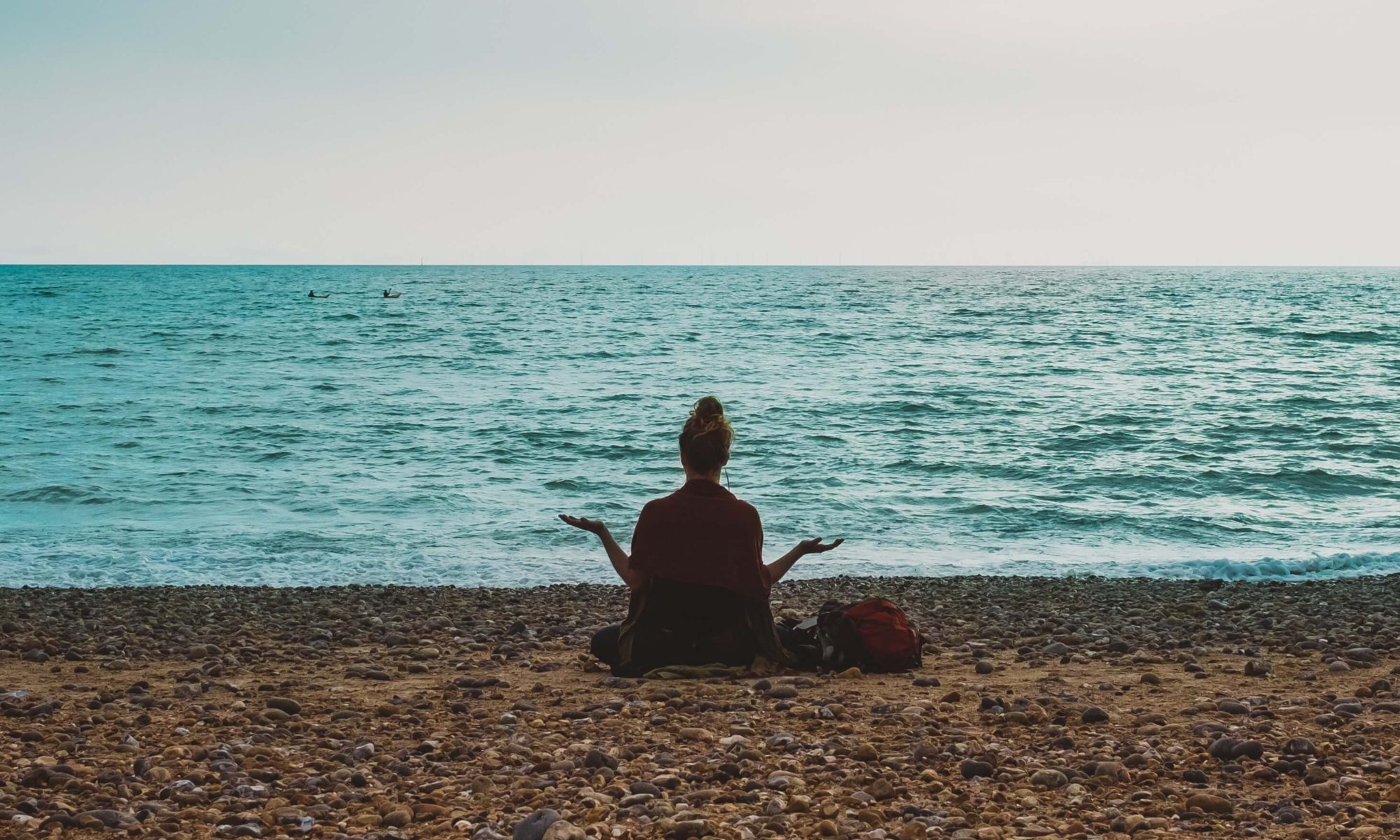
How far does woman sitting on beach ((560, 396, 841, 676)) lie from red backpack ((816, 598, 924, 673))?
1.23 feet

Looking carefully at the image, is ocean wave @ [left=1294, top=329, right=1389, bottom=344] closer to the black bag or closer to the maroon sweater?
the black bag

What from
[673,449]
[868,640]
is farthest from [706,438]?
[673,449]

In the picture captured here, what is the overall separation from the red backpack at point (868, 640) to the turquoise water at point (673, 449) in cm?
623

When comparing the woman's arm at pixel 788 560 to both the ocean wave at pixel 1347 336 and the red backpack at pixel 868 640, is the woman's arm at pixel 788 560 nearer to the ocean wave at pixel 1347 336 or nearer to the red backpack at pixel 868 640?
the red backpack at pixel 868 640

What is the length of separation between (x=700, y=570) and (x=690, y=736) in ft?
4.85

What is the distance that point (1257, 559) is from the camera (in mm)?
13984

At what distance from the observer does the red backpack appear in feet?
24.5

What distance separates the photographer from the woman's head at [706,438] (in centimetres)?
683

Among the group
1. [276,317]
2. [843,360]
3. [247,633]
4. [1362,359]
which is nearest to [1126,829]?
[247,633]

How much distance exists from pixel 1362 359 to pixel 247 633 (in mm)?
38278

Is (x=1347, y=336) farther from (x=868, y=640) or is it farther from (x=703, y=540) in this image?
(x=703, y=540)

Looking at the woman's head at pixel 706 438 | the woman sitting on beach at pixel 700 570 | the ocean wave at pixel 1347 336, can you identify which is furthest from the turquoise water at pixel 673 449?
the woman's head at pixel 706 438

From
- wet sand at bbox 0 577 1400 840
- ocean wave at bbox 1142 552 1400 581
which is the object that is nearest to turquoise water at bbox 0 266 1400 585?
ocean wave at bbox 1142 552 1400 581

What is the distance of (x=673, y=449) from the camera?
22219 mm
